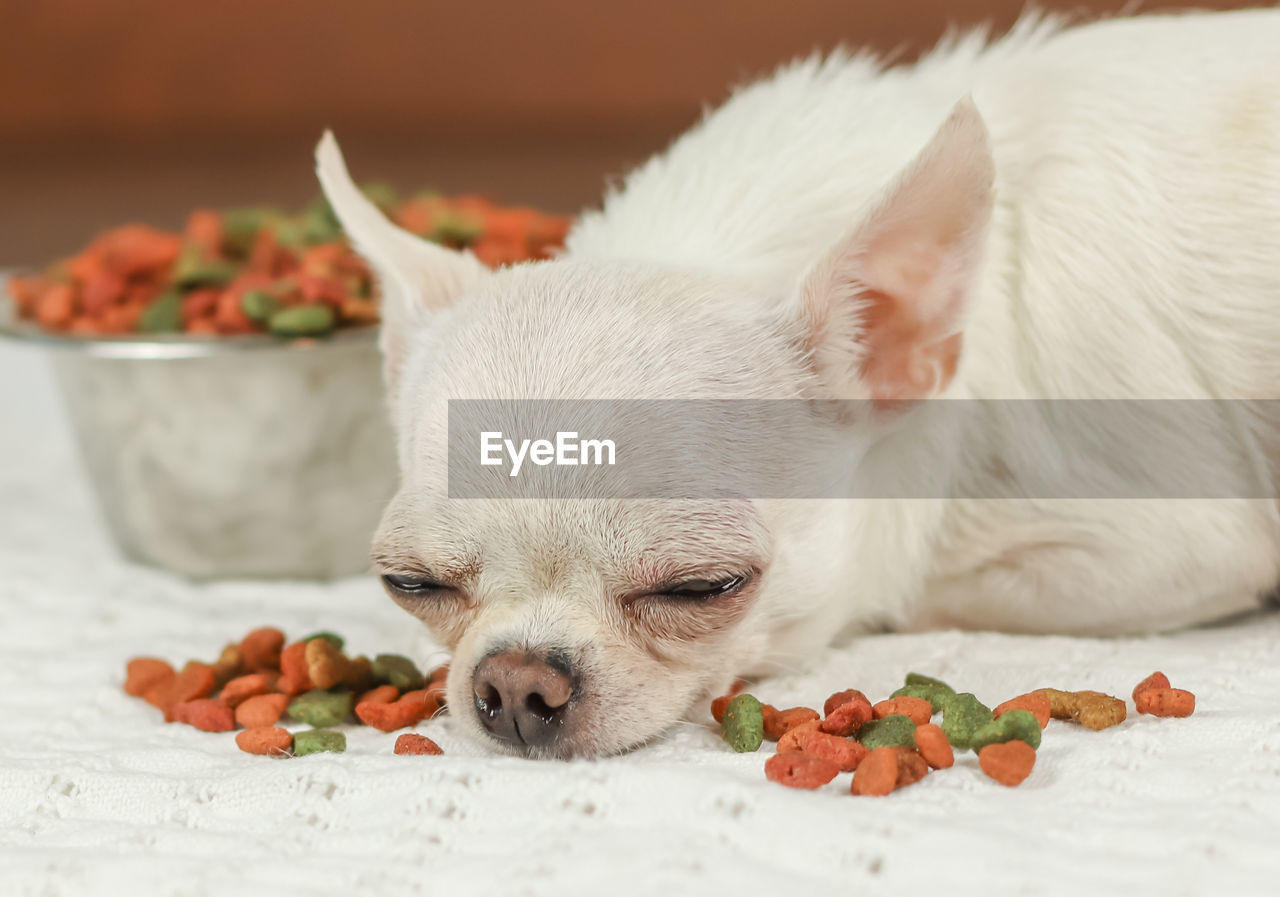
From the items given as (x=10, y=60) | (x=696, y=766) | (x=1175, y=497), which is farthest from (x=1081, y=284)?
(x=10, y=60)

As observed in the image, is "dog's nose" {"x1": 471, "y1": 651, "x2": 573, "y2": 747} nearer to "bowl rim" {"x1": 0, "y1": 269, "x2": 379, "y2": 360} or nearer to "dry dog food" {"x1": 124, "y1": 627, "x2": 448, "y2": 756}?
"dry dog food" {"x1": 124, "y1": 627, "x2": 448, "y2": 756}

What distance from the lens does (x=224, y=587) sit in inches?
89.0

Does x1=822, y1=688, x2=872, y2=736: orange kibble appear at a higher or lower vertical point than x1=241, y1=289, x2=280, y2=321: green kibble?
lower

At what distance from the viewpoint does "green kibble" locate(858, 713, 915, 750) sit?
1.32 meters

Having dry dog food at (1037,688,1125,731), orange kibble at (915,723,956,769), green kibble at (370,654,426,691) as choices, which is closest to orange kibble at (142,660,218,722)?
green kibble at (370,654,426,691)

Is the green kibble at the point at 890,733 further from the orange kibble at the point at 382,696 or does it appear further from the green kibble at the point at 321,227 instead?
the green kibble at the point at 321,227

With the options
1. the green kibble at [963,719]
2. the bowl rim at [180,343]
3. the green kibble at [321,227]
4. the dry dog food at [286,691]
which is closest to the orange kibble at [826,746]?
the green kibble at [963,719]

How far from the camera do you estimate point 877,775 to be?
121 cm

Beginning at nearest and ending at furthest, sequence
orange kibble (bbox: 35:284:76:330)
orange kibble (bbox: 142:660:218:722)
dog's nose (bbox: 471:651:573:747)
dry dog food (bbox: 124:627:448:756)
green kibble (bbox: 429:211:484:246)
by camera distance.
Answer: dog's nose (bbox: 471:651:573:747) → dry dog food (bbox: 124:627:448:756) → orange kibble (bbox: 142:660:218:722) → orange kibble (bbox: 35:284:76:330) → green kibble (bbox: 429:211:484:246)

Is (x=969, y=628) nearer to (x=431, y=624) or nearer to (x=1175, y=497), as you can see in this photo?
(x=1175, y=497)

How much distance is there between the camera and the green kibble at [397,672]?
163 cm

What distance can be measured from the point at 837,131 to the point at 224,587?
53.2 inches

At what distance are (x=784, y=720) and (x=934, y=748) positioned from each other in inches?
7.5

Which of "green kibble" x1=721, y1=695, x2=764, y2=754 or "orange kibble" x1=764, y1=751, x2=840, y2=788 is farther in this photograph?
"green kibble" x1=721, y1=695, x2=764, y2=754
